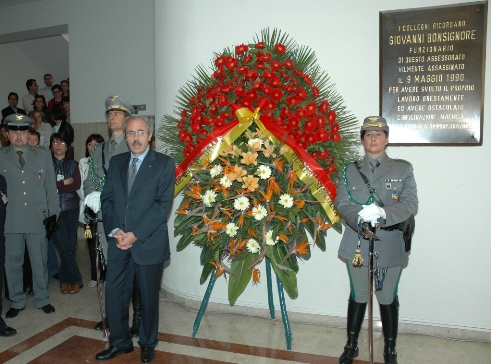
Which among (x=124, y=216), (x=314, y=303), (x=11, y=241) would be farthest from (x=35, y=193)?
(x=314, y=303)

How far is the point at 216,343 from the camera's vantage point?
3.02m

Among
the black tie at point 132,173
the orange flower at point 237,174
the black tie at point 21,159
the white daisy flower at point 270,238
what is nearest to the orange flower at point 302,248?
the white daisy flower at point 270,238

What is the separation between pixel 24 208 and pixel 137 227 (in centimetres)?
143

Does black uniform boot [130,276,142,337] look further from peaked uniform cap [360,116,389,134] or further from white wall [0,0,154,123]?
white wall [0,0,154,123]

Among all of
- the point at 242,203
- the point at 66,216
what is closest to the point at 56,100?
the point at 66,216

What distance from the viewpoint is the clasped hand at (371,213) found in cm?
236

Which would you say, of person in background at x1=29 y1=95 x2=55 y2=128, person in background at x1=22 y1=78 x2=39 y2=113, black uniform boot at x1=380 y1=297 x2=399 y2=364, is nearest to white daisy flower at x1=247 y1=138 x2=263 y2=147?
black uniform boot at x1=380 y1=297 x2=399 y2=364

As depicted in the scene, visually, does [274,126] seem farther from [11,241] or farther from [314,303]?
[11,241]

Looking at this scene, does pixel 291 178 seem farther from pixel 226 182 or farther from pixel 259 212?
pixel 226 182

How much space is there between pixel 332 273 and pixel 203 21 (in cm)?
223

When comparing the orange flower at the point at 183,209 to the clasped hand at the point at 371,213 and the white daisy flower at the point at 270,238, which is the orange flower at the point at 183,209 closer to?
the white daisy flower at the point at 270,238

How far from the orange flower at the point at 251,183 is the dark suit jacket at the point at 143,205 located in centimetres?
49

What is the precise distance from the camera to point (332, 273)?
11.1 feet

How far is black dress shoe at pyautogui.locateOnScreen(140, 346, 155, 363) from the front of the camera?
2705 mm
